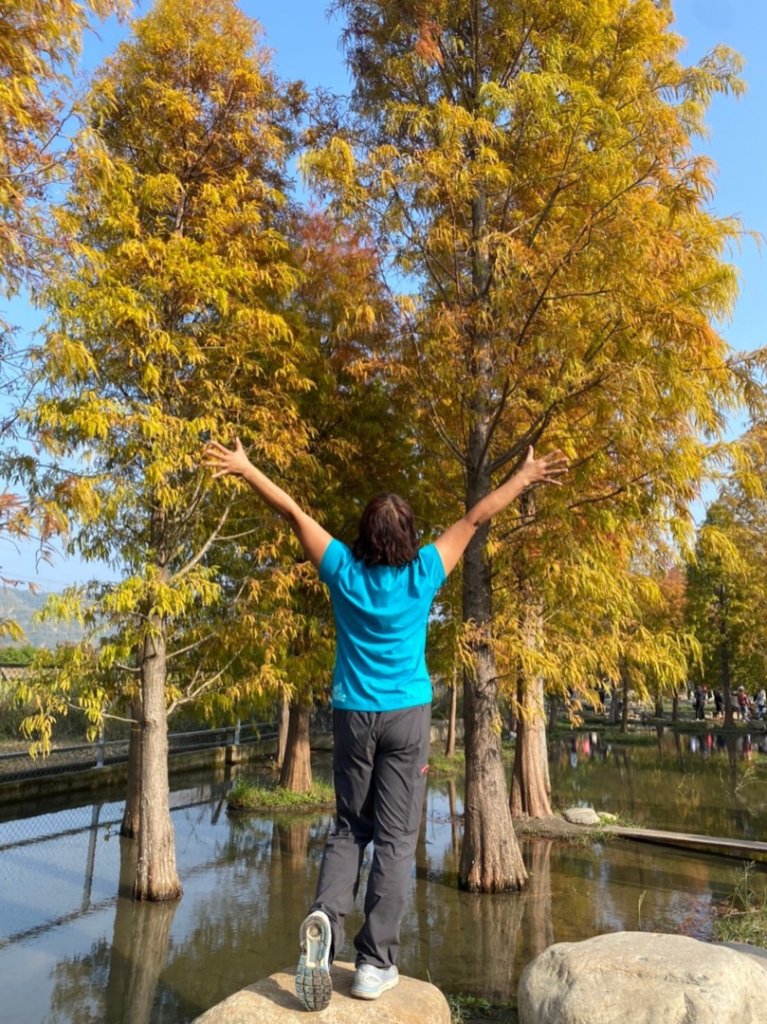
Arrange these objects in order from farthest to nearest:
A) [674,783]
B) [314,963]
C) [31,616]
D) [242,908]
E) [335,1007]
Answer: [674,783] < [242,908] < [31,616] < [335,1007] < [314,963]

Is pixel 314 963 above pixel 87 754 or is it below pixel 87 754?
above

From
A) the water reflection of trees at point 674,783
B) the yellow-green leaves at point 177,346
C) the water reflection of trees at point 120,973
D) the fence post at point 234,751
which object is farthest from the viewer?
the fence post at point 234,751

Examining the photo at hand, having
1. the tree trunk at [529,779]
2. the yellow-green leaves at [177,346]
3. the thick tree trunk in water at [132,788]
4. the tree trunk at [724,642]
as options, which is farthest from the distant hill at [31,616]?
the tree trunk at [724,642]

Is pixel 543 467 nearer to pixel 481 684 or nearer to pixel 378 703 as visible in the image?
pixel 378 703

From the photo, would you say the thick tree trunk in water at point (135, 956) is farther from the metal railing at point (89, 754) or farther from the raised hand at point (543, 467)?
the raised hand at point (543, 467)

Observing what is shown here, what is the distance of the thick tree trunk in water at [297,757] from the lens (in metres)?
13.0

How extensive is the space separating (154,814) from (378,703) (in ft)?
16.8

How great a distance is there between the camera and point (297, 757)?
13.3m

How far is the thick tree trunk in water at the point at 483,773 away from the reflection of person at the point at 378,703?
4.91 meters

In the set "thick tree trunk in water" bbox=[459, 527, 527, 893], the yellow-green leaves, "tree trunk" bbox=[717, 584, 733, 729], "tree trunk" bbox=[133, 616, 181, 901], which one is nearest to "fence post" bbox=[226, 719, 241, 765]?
the yellow-green leaves

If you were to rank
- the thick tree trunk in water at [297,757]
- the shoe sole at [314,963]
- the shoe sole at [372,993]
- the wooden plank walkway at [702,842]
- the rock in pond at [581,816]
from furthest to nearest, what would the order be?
the thick tree trunk in water at [297,757] < the rock in pond at [581,816] < the wooden plank walkway at [702,842] < the shoe sole at [372,993] < the shoe sole at [314,963]

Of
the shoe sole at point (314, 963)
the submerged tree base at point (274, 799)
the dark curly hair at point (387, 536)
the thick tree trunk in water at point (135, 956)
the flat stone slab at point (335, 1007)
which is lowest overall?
the submerged tree base at point (274, 799)

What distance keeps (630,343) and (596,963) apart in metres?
5.02

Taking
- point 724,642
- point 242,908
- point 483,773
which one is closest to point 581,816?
point 483,773
